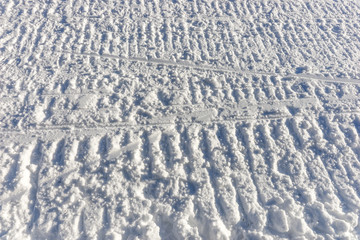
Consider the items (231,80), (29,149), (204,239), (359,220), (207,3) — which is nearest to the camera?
(204,239)

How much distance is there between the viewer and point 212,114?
281 cm

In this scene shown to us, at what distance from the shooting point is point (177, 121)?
274 centimetres

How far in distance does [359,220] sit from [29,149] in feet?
9.74

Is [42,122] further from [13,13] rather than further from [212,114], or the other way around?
[13,13]

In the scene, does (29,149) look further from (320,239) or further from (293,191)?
(320,239)

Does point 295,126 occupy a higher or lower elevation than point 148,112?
higher

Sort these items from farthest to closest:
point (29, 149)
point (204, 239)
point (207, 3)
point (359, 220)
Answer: point (207, 3) → point (29, 149) → point (359, 220) → point (204, 239)

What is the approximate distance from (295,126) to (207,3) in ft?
7.72

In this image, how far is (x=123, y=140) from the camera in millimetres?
2592

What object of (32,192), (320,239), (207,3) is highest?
(207,3)

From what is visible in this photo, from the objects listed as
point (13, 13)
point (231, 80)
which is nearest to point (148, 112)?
point (231, 80)

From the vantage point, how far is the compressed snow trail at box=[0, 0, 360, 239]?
7.22ft

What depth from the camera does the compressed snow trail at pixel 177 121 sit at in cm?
220

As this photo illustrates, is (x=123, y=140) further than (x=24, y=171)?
Yes
